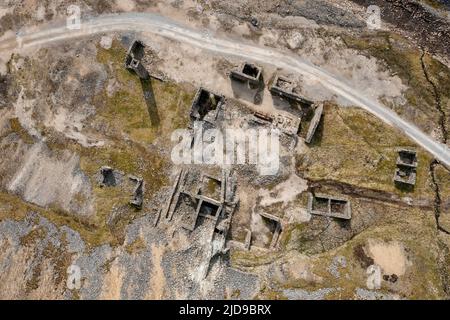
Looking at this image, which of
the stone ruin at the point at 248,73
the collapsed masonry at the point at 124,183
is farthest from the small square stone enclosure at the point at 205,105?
the collapsed masonry at the point at 124,183

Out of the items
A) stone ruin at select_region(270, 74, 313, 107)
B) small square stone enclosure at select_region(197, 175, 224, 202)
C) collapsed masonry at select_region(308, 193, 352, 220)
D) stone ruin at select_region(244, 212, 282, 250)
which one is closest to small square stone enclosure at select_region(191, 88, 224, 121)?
stone ruin at select_region(270, 74, 313, 107)

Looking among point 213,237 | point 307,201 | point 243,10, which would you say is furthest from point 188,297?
point 243,10

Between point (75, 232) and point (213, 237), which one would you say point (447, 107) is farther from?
point (75, 232)

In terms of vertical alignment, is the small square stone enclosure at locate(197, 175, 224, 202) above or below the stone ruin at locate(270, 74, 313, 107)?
below

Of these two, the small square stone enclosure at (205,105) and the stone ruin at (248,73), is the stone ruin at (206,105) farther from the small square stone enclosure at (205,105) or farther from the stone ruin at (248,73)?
the stone ruin at (248,73)

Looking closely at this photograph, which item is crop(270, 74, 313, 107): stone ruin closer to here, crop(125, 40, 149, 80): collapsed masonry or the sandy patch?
crop(125, 40, 149, 80): collapsed masonry

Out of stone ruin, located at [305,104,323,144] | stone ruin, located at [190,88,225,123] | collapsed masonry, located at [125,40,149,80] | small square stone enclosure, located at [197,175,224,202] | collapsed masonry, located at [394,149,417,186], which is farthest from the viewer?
stone ruin, located at [190,88,225,123]
